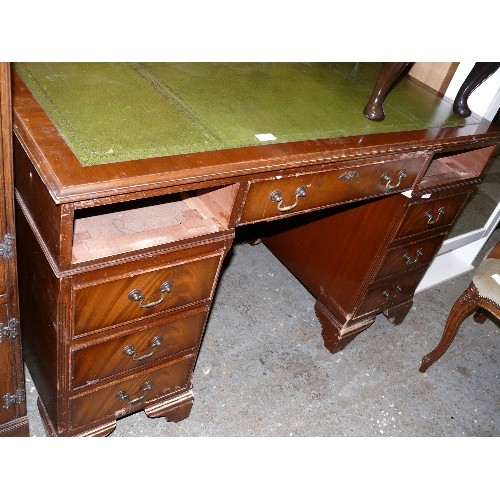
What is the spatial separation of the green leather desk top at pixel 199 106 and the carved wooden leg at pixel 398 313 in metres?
1.06

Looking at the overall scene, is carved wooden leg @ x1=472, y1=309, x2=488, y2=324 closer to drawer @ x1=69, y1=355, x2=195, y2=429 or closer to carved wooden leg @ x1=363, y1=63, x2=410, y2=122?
carved wooden leg @ x1=363, y1=63, x2=410, y2=122

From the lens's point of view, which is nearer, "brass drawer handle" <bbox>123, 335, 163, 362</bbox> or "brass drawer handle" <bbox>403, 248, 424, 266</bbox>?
"brass drawer handle" <bbox>123, 335, 163, 362</bbox>

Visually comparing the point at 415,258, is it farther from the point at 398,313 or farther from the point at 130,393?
the point at 130,393

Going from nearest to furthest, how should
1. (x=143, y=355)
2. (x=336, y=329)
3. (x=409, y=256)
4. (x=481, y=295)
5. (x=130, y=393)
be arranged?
(x=143, y=355) → (x=130, y=393) → (x=481, y=295) → (x=409, y=256) → (x=336, y=329)

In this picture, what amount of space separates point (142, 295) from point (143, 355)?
0.30m

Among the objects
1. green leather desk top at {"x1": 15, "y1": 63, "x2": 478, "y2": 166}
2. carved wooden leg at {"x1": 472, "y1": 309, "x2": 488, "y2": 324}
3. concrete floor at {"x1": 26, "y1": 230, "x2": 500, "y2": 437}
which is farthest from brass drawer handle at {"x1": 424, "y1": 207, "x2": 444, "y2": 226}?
carved wooden leg at {"x1": 472, "y1": 309, "x2": 488, "y2": 324}

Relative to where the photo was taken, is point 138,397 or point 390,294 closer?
point 138,397

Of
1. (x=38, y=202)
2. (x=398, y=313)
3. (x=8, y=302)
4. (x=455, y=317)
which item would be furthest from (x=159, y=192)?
(x=398, y=313)

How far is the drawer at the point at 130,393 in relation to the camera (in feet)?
5.60

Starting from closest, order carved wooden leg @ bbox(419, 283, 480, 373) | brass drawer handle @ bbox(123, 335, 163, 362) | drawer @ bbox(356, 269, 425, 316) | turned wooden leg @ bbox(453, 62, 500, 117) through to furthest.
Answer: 1. brass drawer handle @ bbox(123, 335, 163, 362)
2. turned wooden leg @ bbox(453, 62, 500, 117)
3. carved wooden leg @ bbox(419, 283, 480, 373)
4. drawer @ bbox(356, 269, 425, 316)

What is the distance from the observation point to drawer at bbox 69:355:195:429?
1.71 meters

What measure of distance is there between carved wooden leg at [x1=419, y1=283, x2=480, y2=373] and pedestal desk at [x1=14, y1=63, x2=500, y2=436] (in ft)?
1.53

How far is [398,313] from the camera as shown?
9.18ft

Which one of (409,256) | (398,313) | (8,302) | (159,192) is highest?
(159,192)
